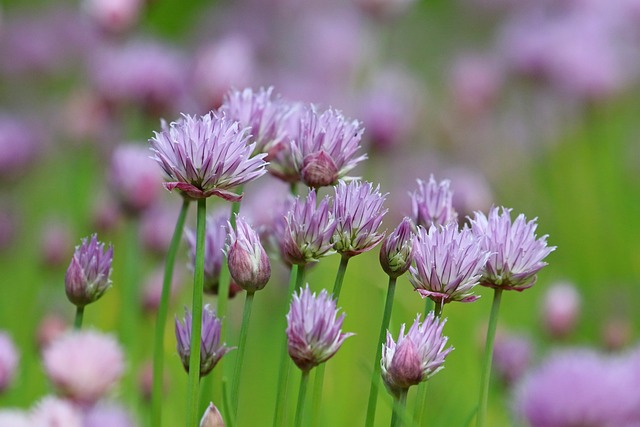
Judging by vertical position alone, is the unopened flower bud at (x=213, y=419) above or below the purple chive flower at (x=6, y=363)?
above

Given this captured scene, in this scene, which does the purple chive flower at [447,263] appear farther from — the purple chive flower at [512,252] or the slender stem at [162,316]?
the slender stem at [162,316]

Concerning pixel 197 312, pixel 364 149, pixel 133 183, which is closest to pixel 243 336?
pixel 197 312

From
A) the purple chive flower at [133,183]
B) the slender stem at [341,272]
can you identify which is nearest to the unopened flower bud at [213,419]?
the slender stem at [341,272]

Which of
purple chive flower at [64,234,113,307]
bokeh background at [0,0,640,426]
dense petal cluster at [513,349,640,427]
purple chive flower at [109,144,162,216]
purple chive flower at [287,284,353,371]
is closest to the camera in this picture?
purple chive flower at [287,284,353,371]

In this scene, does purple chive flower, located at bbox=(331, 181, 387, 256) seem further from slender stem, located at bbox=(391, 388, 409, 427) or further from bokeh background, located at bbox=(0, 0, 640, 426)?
bokeh background, located at bbox=(0, 0, 640, 426)

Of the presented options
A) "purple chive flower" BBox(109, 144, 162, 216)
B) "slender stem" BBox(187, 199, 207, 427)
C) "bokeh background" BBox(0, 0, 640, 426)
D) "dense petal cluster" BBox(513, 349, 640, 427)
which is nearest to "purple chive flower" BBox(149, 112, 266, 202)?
"slender stem" BBox(187, 199, 207, 427)

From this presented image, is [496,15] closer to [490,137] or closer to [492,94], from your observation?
[490,137]

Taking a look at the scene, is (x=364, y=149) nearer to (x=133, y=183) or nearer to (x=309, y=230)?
(x=133, y=183)
